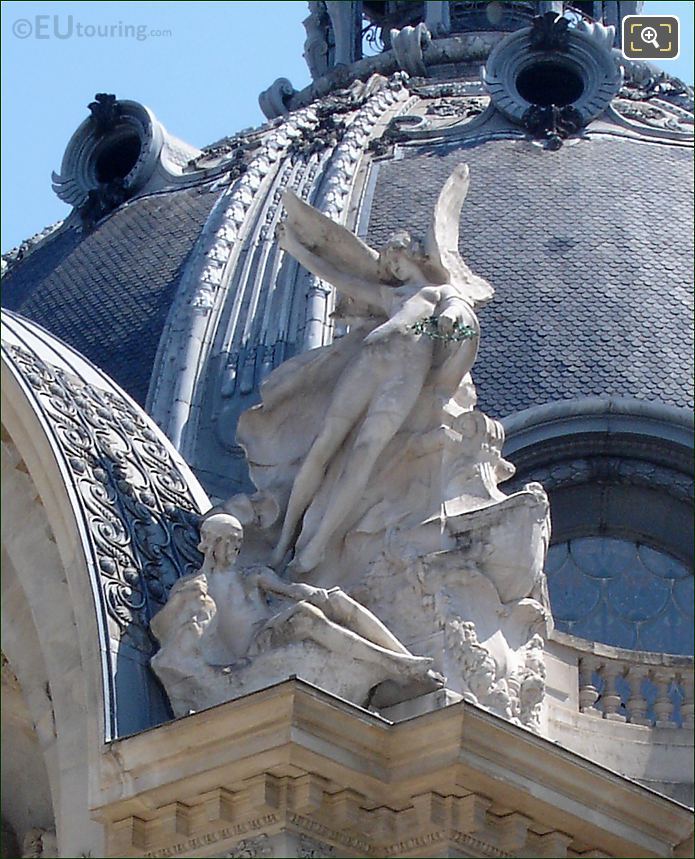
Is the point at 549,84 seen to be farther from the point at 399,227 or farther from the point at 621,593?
the point at 621,593

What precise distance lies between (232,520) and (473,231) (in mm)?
8690

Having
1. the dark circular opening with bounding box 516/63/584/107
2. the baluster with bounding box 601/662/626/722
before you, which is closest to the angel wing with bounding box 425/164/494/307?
the baluster with bounding box 601/662/626/722

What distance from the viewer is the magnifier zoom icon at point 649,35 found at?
24.2 metres

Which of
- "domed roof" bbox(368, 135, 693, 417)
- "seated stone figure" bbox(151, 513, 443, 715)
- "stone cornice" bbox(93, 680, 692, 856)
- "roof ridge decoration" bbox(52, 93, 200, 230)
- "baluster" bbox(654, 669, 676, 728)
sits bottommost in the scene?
"stone cornice" bbox(93, 680, 692, 856)

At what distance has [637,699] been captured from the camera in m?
19.8

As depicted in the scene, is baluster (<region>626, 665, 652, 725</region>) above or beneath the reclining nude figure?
beneath

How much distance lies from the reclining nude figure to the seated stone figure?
610 millimetres

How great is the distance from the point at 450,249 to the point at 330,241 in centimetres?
88

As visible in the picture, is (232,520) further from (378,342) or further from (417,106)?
(417,106)

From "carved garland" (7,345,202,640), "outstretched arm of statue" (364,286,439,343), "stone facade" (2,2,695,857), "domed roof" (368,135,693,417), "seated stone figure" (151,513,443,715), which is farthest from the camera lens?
"domed roof" (368,135,693,417)

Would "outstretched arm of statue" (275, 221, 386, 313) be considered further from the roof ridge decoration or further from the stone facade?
the roof ridge decoration

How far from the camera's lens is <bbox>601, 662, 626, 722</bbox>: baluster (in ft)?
64.6

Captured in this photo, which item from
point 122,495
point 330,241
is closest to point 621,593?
point 330,241

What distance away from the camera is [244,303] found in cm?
2716
